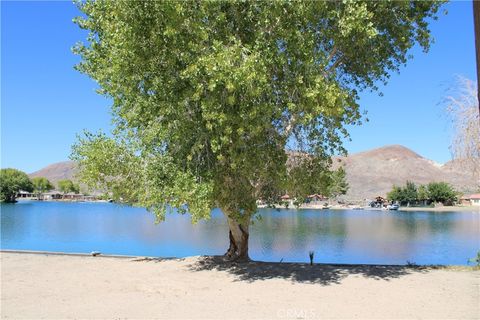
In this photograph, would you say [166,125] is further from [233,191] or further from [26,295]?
[26,295]

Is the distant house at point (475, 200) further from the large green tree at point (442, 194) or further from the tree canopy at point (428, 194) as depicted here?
the large green tree at point (442, 194)

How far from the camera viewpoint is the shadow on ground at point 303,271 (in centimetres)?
1177

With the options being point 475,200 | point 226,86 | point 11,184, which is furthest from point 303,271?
point 11,184

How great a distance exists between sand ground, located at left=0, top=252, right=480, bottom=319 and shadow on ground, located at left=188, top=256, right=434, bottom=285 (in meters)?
0.03

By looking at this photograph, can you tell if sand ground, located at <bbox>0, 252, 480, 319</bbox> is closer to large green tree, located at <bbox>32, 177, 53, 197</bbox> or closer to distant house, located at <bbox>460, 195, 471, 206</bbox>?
distant house, located at <bbox>460, 195, 471, 206</bbox>

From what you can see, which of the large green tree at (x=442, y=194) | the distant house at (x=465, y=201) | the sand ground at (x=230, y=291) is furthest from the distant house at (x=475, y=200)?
the sand ground at (x=230, y=291)

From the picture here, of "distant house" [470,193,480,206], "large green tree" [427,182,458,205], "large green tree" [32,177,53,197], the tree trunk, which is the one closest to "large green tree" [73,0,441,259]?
the tree trunk

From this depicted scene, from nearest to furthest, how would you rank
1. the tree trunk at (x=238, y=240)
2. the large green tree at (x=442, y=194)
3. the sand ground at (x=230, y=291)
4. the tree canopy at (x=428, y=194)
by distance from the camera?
the sand ground at (x=230, y=291) < the tree trunk at (x=238, y=240) < the large green tree at (x=442, y=194) < the tree canopy at (x=428, y=194)

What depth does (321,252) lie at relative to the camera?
2397 cm

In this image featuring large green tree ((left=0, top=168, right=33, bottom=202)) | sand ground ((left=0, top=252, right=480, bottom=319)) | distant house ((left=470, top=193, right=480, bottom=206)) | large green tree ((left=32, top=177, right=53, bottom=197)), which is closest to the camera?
sand ground ((left=0, top=252, right=480, bottom=319))

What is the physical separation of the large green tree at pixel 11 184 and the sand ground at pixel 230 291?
132 metres

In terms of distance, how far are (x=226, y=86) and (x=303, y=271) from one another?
578 centimetres

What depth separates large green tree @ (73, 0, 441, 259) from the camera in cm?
1076

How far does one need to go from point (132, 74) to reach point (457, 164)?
26.8 feet
